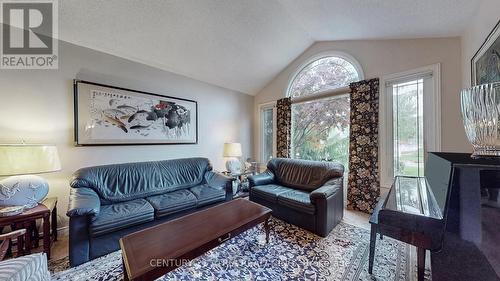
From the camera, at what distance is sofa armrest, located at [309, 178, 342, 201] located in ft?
7.45

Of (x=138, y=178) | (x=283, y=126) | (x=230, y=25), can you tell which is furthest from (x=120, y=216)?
(x=283, y=126)

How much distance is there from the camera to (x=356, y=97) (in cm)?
306

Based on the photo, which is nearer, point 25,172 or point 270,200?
point 25,172

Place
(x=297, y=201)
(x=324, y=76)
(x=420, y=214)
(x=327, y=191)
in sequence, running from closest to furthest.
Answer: (x=420, y=214) < (x=327, y=191) < (x=297, y=201) < (x=324, y=76)

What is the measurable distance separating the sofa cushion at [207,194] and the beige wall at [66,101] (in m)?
0.93

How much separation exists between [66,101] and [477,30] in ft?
15.3

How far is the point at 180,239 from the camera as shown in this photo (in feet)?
5.14

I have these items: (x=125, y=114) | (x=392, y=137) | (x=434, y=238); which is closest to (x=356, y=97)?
(x=392, y=137)

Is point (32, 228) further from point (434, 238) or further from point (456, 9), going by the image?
point (456, 9)

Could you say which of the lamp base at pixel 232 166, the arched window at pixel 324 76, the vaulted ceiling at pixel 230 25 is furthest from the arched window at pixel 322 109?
the lamp base at pixel 232 166

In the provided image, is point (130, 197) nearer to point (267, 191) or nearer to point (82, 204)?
point (82, 204)

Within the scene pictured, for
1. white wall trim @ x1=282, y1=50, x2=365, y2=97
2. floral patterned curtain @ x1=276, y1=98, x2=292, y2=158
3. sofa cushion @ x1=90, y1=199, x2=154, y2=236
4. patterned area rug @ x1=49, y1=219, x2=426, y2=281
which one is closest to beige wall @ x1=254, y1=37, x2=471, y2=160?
white wall trim @ x1=282, y1=50, x2=365, y2=97

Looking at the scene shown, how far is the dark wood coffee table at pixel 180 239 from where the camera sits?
1271 mm

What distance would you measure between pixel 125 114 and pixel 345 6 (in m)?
3.36
